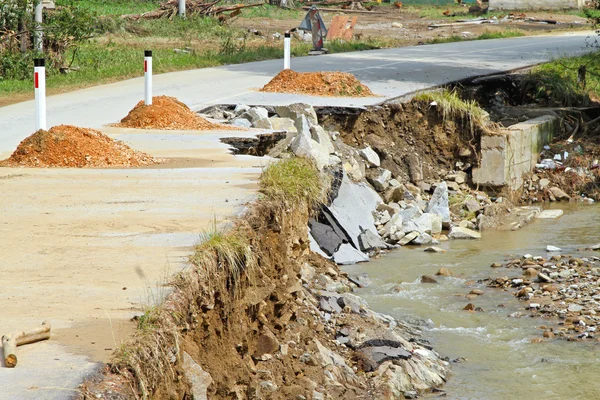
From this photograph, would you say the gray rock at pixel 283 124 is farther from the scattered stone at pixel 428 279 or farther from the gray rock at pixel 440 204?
the scattered stone at pixel 428 279

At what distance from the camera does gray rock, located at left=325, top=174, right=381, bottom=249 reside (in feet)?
42.7

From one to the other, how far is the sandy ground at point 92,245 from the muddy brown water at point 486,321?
2.30 metres

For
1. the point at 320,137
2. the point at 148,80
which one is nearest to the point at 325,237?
the point at 320,137

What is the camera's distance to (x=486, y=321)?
10211mm

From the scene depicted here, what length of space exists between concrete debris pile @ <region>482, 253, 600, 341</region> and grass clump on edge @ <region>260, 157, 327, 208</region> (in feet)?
8.57

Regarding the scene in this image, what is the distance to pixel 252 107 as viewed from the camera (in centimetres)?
1617

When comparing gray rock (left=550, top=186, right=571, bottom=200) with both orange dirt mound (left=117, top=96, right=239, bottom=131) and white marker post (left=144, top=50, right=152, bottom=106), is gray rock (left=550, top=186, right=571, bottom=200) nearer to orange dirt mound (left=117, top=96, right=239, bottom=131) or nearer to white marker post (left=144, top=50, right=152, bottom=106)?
orange dirt mound (left=117, top=96, right=239, bottom=131)

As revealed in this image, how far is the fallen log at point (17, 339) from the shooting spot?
4.87 meters

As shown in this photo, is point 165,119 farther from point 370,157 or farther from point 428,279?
point 428,279

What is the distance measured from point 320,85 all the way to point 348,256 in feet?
20.6

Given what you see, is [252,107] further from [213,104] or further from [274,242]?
[274,242]

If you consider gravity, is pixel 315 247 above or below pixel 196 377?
below

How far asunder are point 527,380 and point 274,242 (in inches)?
103

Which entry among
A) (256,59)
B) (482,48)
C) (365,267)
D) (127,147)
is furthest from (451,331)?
(482,48)
